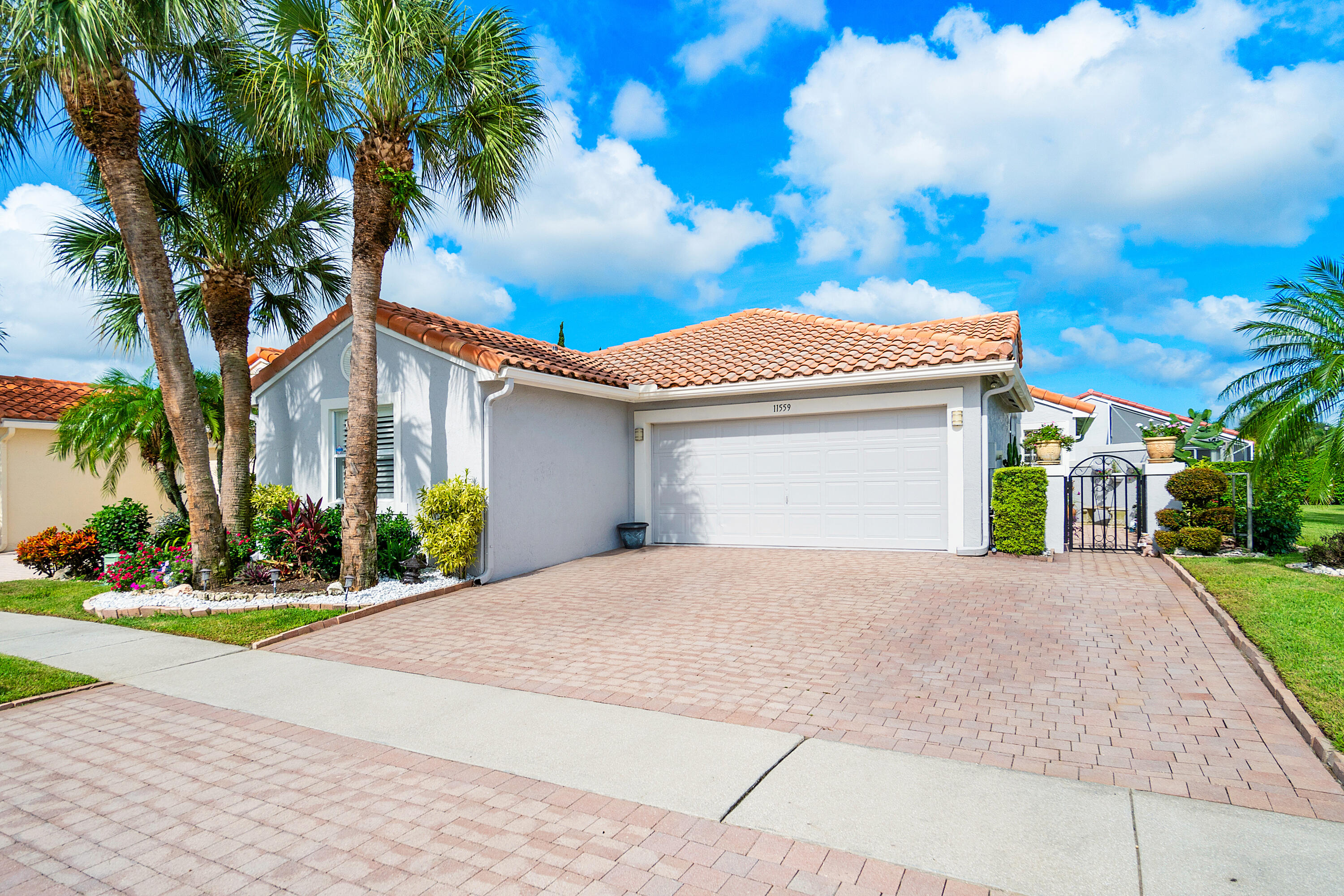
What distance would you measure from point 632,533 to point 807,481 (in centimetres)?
338

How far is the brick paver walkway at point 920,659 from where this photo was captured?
169 inches

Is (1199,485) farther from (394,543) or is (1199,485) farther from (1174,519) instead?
(394,543)

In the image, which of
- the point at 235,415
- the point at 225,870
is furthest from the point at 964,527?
the point at 235,415

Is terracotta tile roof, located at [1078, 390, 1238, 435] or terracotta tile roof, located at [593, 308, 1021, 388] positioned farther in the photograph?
terracotta tile roof, located at [1078, 390, 1238, 435]

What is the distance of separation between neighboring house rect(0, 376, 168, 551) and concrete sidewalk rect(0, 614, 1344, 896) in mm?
14243

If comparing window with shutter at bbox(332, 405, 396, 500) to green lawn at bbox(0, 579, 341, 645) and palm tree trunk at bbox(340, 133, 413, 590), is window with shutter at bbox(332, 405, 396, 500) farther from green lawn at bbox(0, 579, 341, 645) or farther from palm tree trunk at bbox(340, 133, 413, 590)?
green lawn at bbox(0, 579, 341, 645)

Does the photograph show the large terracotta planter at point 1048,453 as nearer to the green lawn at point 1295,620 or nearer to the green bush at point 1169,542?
the green bush at point 1169,542

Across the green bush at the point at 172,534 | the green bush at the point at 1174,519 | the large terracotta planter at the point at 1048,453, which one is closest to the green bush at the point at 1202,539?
the green bush at the point at 1174,519

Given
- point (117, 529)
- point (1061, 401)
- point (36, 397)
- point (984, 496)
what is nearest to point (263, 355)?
point (36, 397)

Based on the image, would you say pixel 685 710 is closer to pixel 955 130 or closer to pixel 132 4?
pixel 132 4

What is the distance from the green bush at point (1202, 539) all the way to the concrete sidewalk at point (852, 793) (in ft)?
32.2

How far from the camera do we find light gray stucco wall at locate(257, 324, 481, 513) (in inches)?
422

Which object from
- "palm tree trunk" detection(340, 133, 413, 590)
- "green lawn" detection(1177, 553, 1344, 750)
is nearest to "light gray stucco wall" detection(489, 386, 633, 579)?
"palm tree trunk" detection(340, 133, 413, 590)

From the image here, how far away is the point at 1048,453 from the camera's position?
1312 cm
